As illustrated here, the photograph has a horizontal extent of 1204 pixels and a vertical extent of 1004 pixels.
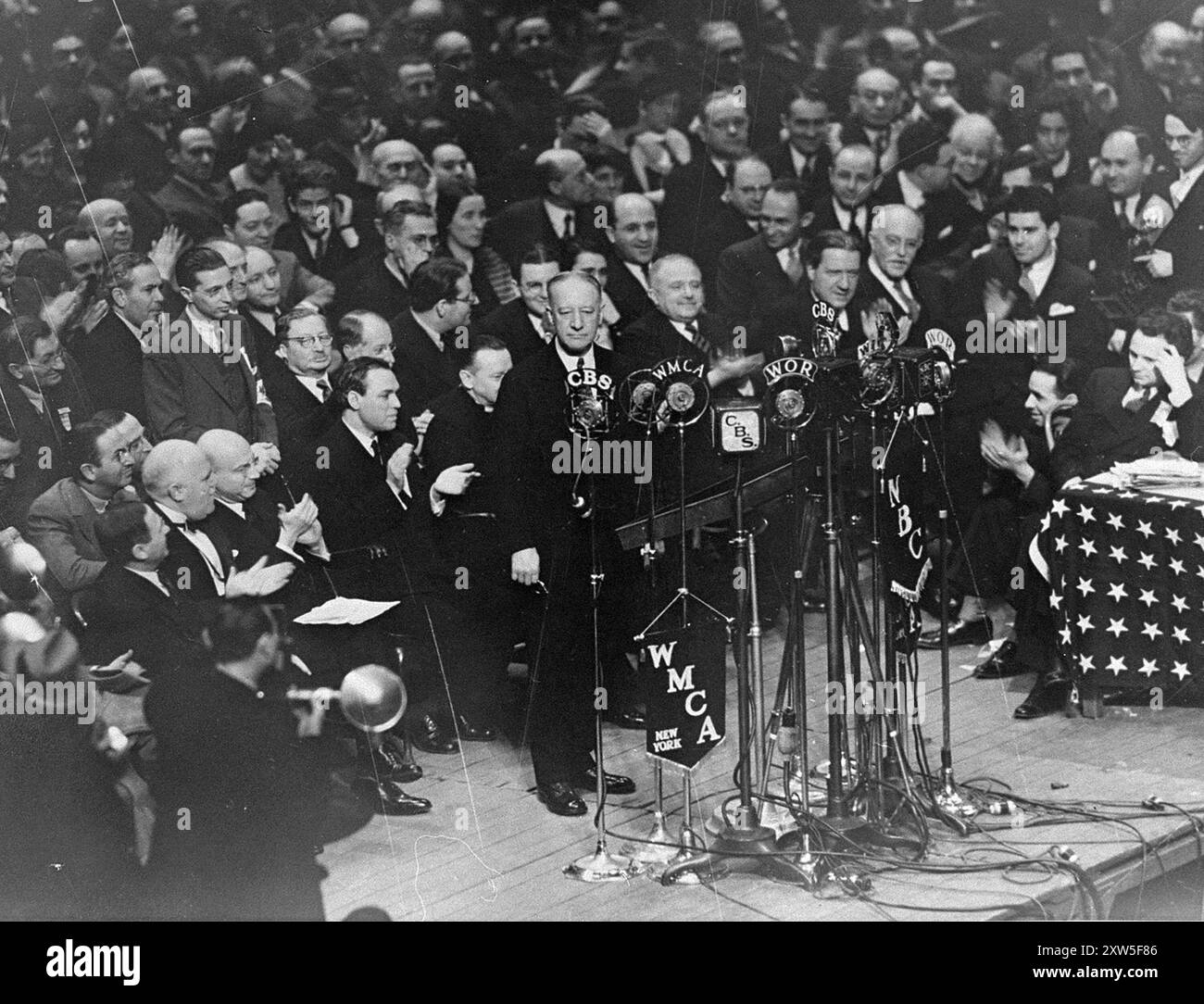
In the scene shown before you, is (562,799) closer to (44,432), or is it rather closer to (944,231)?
(44,432)

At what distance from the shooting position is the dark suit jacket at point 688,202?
20.7ft

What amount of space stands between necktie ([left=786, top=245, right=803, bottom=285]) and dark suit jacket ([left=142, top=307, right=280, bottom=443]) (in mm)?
1940

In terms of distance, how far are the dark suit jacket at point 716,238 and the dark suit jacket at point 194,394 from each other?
1629 mm

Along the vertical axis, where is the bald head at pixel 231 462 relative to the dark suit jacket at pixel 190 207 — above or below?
below

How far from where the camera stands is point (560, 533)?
6062mm

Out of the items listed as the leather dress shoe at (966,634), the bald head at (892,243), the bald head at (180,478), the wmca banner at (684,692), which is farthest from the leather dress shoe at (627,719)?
the bald head at (892,243)

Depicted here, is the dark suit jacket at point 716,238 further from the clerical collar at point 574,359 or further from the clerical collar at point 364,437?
the clerical collar at point 364,437

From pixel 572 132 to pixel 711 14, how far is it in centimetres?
63

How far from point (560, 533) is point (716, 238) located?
121cm

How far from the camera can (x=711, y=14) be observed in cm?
621
